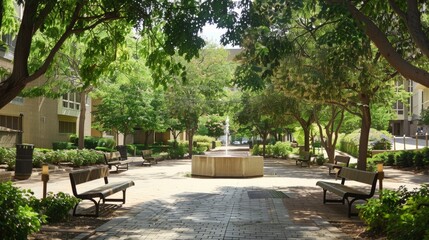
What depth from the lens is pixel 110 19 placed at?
960 cm

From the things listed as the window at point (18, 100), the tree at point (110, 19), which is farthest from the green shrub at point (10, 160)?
the window at point (18, 100)

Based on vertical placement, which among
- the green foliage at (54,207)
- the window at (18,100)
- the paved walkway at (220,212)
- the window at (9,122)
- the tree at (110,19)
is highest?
the window at (18,100)

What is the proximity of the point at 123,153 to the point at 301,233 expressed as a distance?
2611 centimetres

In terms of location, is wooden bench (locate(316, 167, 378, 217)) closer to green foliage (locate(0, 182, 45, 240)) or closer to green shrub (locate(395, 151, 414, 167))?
green foliage (locate(0, 182, 45, 240))

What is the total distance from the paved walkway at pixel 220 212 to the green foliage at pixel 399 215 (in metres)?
0.56

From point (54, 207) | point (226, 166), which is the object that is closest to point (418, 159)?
point (226, 166)

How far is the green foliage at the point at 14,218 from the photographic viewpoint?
5777 mm

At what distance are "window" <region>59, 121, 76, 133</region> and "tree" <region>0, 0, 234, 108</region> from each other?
33.0 metres

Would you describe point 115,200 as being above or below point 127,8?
below

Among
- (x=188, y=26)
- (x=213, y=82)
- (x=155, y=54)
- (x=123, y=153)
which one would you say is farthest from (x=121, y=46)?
(x=213, y=82)

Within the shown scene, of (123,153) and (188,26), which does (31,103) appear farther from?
(188,26)

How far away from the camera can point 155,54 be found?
33.3 feet

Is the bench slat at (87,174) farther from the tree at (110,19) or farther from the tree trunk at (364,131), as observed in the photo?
the tree trunk at (364,131)

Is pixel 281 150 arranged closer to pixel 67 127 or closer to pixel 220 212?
pixel 67 127
